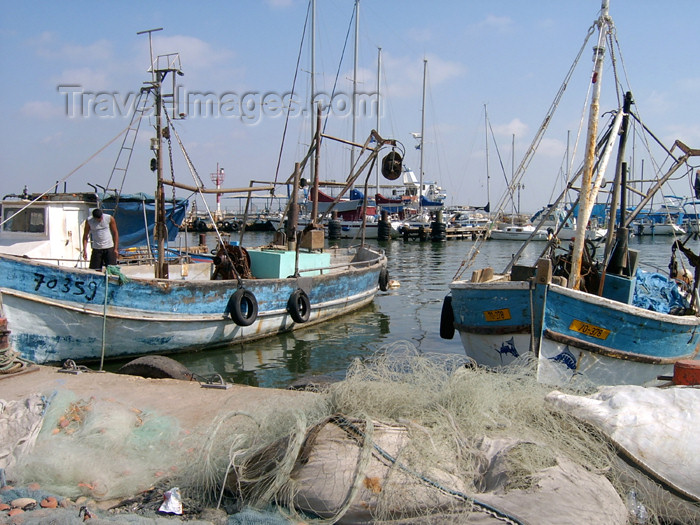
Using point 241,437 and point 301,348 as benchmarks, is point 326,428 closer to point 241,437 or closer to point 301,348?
point 241,437

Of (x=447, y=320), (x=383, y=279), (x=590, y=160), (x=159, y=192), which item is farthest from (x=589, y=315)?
(x=383, y=279)

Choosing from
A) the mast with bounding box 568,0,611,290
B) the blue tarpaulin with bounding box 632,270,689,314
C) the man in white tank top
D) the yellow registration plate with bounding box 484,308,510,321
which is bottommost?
the yellow registration plate with bounding box 484,308,510,321

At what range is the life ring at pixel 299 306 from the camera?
38.8 ft

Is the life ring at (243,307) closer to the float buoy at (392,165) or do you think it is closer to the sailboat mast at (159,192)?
the sailboat mast at (159,192)

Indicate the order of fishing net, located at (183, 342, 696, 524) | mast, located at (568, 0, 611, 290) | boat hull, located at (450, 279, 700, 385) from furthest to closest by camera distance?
mast, located at (568, 0, 611, 290) < boat hull, located at (450, 279, 700, 385) < fishing net, located at (183, 342, 696, 524)

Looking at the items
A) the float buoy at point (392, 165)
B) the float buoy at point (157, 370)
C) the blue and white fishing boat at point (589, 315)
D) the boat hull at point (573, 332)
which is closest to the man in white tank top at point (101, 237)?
the float buoy at point (157, 370)

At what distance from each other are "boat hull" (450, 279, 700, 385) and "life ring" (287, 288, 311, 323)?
15.2ft

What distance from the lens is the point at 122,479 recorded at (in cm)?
402

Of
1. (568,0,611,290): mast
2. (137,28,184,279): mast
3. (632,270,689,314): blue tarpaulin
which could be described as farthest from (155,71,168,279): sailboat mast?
(632,270,689,314): blue tarpaulin

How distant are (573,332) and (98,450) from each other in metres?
5.47

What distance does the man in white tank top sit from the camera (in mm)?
10422

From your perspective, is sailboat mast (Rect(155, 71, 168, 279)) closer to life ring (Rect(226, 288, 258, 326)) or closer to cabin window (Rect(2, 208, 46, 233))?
life ring (Rect(226, 288, 258, 326))

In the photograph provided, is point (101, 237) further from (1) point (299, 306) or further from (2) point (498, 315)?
(2) point (498, 315)

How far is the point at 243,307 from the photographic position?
1084 cm
